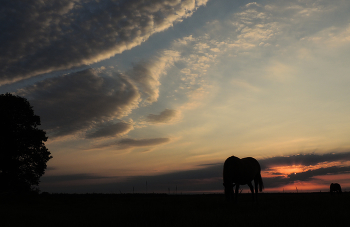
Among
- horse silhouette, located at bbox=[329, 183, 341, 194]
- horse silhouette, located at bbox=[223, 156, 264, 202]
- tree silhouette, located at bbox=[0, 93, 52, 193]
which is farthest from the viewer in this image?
horse silhouette, located at bbox=[329, 183, 341, 194]

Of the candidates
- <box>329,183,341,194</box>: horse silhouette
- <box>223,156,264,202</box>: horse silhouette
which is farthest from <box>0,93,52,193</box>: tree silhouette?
<box>329,183,341,194</box>: horse silhouette

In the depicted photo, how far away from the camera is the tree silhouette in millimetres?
26062

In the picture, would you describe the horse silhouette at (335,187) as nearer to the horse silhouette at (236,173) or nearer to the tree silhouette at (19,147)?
the horse silhouette at (236,173)

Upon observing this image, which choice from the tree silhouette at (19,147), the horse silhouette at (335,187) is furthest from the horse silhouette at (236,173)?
the horse silhouette at (335,187)

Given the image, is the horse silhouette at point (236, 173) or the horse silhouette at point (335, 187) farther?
the horse silhouette at point (335, 187)

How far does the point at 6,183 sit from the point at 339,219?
29.9m

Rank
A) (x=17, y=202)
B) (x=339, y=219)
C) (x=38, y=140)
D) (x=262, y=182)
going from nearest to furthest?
(x=339, y=219) → (x=262, y=182) → (x=17, y=202) → (x=38, y=140)

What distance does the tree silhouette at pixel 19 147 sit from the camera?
26062 millimetres

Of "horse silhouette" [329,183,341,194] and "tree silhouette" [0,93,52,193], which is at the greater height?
"tree silhouette" [0,93,52,193]

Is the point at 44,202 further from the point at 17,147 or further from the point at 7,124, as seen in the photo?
the point at 7,124

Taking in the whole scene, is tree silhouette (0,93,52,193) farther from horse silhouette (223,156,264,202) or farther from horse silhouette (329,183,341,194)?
horse silhouette (329,183,341,194)

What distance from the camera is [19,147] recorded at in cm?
2661

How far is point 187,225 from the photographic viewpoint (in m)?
7.97

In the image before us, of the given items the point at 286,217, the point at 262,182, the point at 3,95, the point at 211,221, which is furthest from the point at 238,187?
the point at 3,95
